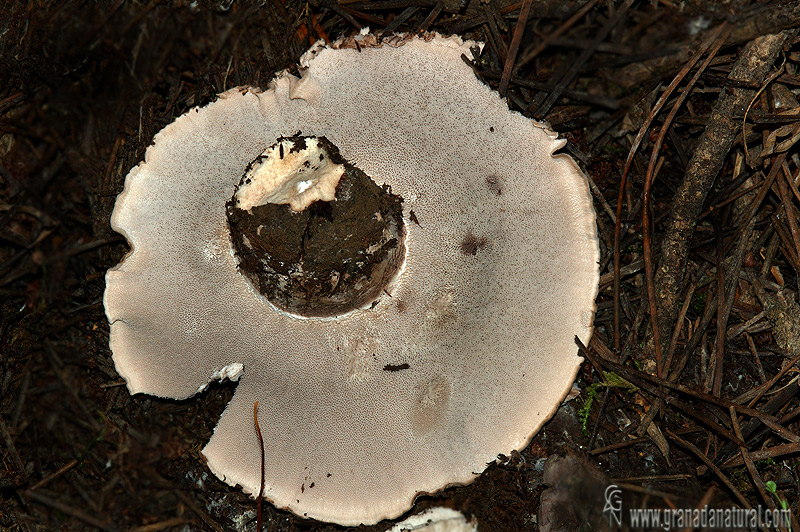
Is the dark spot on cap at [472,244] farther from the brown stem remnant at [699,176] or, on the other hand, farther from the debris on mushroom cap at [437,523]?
the debris on mushroom cap at [437,523]

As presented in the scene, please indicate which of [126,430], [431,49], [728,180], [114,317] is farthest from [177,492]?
[728,180]

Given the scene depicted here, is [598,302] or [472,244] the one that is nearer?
[472,244]

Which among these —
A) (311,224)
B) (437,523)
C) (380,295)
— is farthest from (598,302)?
(311,224)

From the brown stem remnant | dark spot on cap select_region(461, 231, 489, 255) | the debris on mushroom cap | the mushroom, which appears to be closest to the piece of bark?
the brown stem remnant

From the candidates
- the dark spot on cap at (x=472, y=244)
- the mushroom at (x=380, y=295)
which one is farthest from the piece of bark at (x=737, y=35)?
the dark spot on cap at (x=472, y=244)

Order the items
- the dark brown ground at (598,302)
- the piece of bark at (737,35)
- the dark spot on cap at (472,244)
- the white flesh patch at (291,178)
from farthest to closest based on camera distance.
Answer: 1. the dark spot on cap at (472,244)
2. the dark brown ground at (598,302)
3. the white flesh patch at (291,178)
4. the piece of bark at (737,35)

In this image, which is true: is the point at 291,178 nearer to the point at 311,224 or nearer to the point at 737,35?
the point at 311,224
